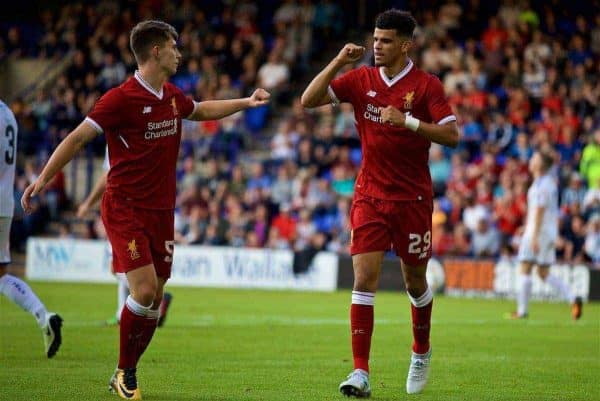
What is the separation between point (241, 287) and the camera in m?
24.8

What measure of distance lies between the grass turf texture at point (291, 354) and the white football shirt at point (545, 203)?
125 centimetres

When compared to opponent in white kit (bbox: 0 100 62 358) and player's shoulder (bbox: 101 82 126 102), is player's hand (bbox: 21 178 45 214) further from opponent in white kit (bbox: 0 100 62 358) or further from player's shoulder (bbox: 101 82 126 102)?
opponent in white kit (bbox: 0 100 62 358)

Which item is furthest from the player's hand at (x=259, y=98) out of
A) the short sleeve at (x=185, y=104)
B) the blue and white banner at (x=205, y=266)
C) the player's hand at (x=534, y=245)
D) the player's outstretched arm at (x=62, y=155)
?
the blue and white banner at (x=205, y=266)

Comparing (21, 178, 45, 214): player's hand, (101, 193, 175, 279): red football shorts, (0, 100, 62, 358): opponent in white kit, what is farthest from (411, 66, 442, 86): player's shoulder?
(0, 100, 62, 358): opponent in white kit

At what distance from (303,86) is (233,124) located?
→ 232 centimetres

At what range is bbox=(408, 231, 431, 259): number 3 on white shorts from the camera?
29.9 feet

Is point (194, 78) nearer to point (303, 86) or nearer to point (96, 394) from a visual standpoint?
point (303, 86)

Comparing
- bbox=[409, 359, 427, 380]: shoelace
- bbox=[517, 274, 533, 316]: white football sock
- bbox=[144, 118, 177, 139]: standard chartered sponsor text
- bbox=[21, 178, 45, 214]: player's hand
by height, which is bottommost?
bbox=[517, 274, 533, 316]: white football sock

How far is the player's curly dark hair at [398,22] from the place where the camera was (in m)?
8.98

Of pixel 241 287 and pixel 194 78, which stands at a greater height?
pixel 194 78

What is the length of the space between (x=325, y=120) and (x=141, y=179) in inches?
789

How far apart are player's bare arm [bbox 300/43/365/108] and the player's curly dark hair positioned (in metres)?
0.27

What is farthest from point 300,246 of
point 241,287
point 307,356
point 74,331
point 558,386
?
point 558,386

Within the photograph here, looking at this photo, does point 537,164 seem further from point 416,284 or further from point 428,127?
point 428,127
